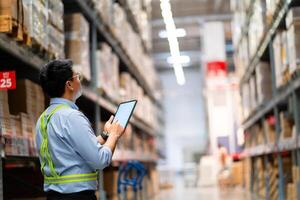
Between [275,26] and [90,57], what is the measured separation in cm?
220

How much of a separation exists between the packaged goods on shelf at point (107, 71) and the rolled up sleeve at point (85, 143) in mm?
3046

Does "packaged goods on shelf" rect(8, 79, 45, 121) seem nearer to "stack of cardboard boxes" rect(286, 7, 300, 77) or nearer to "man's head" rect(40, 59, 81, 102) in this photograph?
"man's head" rect(40, 59, 81, 102)

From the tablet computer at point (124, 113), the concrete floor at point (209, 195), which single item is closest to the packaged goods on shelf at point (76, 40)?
the tablet computer at point (124, 113)

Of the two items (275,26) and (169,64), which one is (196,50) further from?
(275,26)

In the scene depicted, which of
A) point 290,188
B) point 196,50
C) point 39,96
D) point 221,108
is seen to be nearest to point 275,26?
point 290,188

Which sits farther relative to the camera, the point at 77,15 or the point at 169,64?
the point at 169,64

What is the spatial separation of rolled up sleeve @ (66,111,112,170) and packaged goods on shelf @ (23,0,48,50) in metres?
1.11

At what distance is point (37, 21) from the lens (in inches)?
132

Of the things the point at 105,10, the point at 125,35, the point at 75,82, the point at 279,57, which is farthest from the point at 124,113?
the point at 125,35

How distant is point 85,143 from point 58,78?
0.35m

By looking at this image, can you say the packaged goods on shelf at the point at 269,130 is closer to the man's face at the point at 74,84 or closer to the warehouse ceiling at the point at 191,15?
the man's face at the point at 74,84

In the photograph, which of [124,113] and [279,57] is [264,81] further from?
[124,113]

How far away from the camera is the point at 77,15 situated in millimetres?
4703

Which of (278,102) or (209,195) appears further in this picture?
(209,195)
